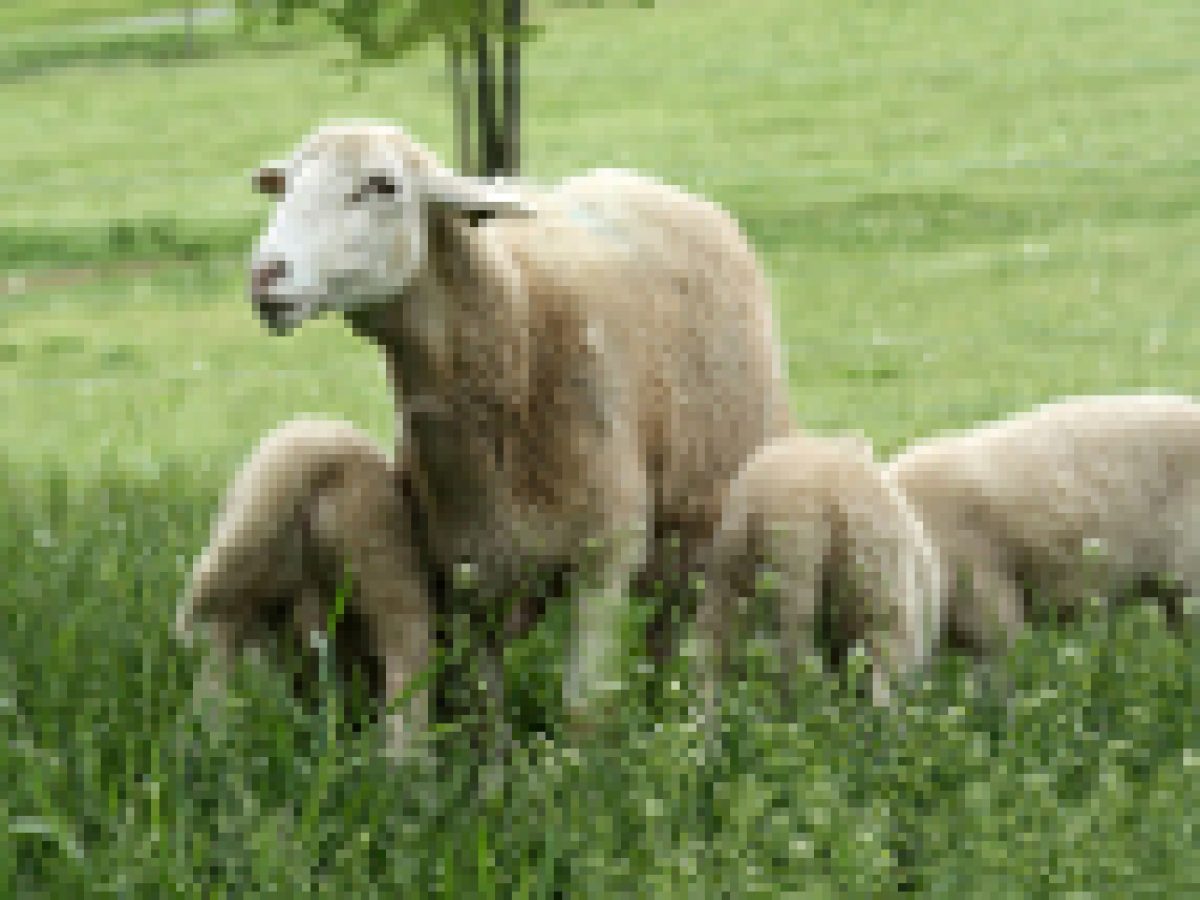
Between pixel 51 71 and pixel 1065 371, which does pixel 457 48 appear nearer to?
pixel 1065 371

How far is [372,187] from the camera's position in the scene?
4.57 metres

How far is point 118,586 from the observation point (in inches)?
226


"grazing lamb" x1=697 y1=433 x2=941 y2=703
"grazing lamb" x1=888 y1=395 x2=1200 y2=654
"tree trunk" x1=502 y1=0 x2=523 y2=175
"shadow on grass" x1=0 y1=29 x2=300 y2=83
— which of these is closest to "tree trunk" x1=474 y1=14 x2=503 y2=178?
"tree trunk" x1=502 y1=0 x2=523 y2=175

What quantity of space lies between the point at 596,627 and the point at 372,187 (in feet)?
3.30

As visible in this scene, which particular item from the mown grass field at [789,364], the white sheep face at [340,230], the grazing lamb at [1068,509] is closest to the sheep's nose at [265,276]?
the white sheep face at [340,230]

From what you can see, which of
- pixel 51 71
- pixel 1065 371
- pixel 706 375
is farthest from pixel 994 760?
pixel 51 71

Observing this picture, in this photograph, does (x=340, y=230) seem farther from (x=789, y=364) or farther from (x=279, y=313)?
(x=789, y=364)

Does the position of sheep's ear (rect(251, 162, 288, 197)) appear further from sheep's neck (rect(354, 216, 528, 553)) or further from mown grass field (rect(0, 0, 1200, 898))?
mown grass field (rect(0, 0, 1200, 898))

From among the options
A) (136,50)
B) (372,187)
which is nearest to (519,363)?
(372,187)

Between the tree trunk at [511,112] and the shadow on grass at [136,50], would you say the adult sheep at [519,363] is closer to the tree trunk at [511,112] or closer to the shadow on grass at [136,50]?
the tree trunk at [511,112]

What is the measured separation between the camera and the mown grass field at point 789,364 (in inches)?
156

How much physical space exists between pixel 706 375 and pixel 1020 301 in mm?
13371

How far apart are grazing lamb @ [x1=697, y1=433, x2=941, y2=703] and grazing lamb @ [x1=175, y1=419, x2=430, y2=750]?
65 cm

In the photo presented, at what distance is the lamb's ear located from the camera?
4.66 metres
